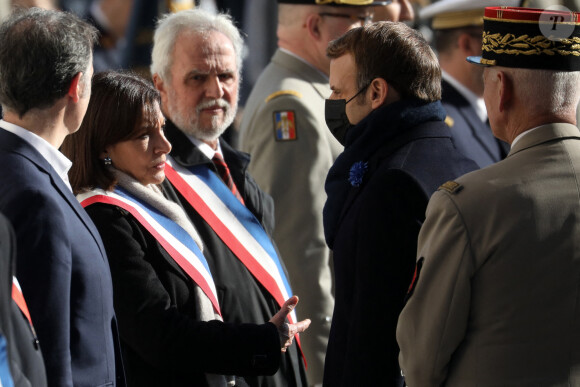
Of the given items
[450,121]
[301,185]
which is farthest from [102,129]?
[450,121]

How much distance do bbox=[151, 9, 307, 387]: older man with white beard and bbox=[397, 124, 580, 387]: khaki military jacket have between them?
2.84 ft

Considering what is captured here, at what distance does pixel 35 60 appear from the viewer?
2633mm

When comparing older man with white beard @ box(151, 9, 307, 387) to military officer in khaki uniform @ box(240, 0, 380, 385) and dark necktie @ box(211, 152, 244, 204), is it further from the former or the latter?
military officer in khaki uniform @ box(240, 0, 380, 385)

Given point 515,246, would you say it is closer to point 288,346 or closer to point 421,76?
point 421,76

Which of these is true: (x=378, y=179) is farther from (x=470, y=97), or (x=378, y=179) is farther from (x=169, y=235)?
(x=470, y=97)

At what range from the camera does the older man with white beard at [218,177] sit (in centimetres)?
354

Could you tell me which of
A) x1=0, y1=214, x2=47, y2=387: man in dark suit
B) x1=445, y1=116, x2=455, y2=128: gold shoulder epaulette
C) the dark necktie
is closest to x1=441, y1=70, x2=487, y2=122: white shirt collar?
x1=445, y1=116, x2=455, y2=128: gold shoulder epaulette

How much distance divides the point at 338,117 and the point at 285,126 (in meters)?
1.25

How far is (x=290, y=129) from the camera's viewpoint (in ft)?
15.5

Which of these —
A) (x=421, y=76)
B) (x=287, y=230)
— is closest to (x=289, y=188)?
(x=287, y=230)

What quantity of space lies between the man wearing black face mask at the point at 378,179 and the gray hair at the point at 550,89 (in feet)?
1.77

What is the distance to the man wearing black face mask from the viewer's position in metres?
3.06

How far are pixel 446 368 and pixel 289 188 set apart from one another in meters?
2.08

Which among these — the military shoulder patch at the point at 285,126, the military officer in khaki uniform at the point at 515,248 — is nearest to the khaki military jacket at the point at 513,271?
the military officer in khaki uniform at the point at 515,248
